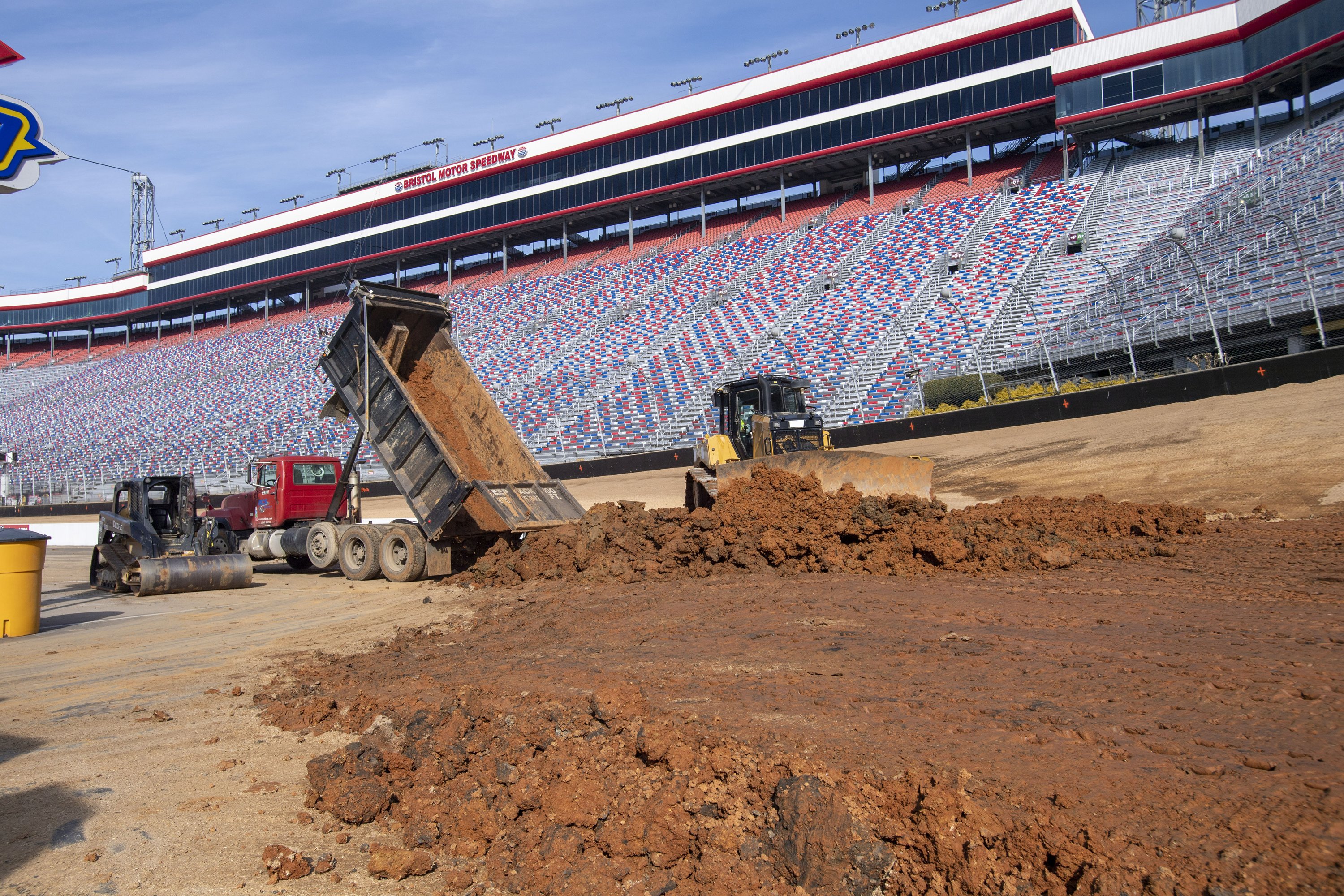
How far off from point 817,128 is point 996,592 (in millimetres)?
39856

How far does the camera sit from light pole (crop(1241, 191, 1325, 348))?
58.4 ft

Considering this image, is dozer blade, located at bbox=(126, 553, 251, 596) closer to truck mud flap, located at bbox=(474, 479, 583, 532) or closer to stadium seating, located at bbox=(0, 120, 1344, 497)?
stadium seating, located at bbox=(0, 120, 1344, 497)

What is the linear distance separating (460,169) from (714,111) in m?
18.6

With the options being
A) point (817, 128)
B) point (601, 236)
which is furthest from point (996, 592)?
point (601, 236)

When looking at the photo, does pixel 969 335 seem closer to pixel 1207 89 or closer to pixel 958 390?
pixel 958 390

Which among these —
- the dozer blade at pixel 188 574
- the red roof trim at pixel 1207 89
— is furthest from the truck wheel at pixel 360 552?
the red roof trim at pixel 1207 89

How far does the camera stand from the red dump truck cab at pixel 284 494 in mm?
16156

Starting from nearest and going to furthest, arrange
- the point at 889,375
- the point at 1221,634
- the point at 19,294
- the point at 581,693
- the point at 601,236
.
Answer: the point at 581,693
the point at 1221,634
the point at 889,375
the point at 601,236
the point at 19,294

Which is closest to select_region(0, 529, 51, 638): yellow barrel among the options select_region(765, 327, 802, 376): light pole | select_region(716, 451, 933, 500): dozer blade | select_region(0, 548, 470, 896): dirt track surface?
select_region(0, 548, 470, 896): dirt track surface

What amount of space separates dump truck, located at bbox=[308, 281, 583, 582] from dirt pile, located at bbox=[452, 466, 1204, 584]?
2.40ft

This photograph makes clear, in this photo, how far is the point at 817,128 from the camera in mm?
43094

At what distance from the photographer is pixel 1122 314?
24.0 metres

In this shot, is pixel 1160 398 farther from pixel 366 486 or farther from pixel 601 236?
pixel 601 236

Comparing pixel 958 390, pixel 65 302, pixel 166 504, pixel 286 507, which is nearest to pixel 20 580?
pixel 166 504
